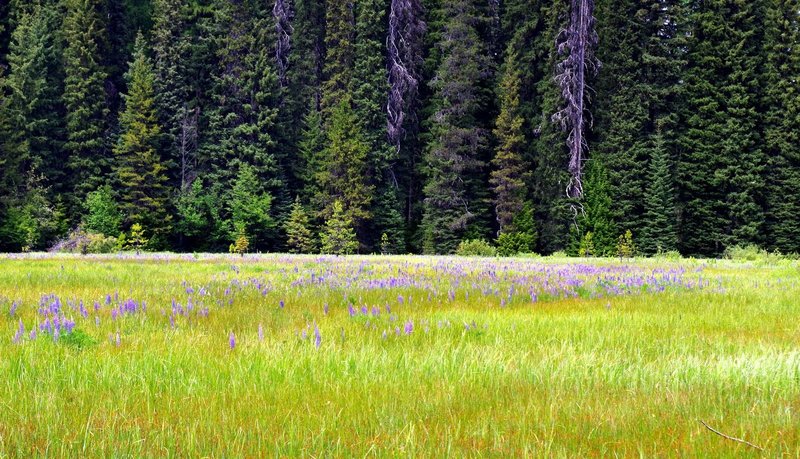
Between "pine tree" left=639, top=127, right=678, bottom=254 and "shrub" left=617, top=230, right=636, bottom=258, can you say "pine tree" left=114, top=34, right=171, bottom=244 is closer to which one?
"shrub" left=617, top=230, right=636, bottom=258

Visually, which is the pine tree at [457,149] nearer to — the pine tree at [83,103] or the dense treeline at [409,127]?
the dense treeline at [409,127]

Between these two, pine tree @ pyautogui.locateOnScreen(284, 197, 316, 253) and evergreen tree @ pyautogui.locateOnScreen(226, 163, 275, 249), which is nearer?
pine tree @ pyautogui.locateOnScreen(284, 197, 316, 253)

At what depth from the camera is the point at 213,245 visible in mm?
45031

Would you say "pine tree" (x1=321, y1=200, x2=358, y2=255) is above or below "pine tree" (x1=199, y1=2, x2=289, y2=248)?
below

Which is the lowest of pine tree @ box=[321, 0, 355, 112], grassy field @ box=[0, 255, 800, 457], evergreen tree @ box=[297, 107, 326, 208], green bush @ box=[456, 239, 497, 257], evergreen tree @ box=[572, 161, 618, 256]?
green bush @ box=[456, 239, 497, 257]

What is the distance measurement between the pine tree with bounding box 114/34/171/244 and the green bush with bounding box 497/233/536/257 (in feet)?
77.5

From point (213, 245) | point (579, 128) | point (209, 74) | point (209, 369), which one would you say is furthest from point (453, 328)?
point (209, 74)

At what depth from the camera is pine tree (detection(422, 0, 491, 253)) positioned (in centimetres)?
4256

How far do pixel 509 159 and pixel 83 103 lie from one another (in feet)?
103

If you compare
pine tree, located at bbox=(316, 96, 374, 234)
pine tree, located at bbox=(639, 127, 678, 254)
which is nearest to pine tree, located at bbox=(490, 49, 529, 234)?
pine tree, located at bbox=(639, 127, 678, 254)

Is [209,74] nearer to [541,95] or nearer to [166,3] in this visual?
[166,3]

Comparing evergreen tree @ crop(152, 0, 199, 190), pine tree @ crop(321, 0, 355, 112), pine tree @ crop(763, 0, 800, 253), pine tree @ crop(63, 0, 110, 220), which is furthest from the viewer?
pine tree @ crop(321, 0, 355, 112)

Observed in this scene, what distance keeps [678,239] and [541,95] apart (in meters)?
14.7

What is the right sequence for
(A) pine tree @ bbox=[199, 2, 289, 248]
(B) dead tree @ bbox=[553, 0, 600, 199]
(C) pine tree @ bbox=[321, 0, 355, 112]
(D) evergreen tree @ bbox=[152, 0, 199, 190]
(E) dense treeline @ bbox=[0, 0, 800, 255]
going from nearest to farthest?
(E) dense treeline @ bbox=[0, 0, 800, 255] → (B) dead tree @ bbox=[553, 0, 600, 199] → (A) pine tree @ bbox=[199, 2, 289, 248] → (D) evergreen tree @ bbox=[152, 0, 199, 190] → (C) pine tree @ bbox=[321, 0, 355, 112]
